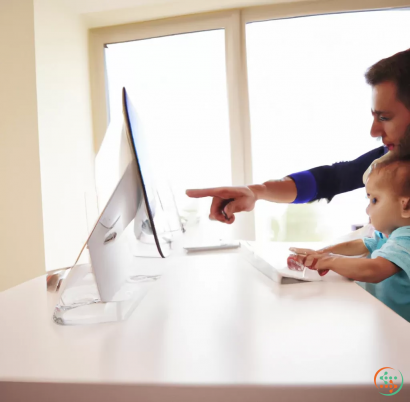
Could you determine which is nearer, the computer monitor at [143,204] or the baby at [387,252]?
the computer monitor at [143,204]

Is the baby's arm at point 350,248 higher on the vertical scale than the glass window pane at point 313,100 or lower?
lower

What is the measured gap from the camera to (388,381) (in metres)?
0.27

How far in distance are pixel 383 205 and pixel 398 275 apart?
16cm

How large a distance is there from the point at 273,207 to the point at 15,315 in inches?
78.0

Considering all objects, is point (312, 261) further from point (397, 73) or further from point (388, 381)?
point (397, 73)

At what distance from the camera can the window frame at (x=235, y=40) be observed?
7.11 feet

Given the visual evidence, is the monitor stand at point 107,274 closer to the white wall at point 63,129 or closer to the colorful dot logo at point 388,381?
the colorful dot logo at point 388,381

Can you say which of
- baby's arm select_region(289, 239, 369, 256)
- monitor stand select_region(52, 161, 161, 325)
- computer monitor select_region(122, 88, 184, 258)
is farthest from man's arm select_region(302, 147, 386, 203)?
monitor stand select_region(52, 161, 161, 325)

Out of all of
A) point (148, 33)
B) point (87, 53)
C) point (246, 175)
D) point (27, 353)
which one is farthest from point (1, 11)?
point (27, 353)

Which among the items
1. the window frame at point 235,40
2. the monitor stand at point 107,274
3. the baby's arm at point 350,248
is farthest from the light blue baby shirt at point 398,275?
the window frame at point 235,40

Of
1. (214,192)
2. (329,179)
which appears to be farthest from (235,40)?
(214,192)

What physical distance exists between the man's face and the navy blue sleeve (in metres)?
0.23

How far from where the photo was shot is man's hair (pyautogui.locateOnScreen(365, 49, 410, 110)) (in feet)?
3.22

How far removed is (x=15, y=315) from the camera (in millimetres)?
499
